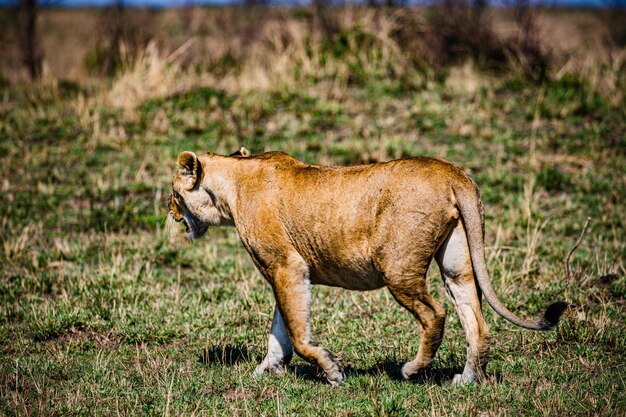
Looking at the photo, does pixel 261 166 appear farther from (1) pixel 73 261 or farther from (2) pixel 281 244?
(1) pixel 73 261

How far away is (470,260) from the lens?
5.58 m

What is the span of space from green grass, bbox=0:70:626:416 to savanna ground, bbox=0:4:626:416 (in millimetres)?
30

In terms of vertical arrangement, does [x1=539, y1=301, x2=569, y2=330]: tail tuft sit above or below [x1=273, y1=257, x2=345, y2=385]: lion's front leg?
above

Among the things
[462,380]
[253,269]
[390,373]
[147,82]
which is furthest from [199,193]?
[147,82]

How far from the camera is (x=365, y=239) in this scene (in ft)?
18.2

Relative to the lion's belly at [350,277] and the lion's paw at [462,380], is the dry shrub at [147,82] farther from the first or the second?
the lion's paw at [462,380]

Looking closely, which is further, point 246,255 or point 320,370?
point 246,255

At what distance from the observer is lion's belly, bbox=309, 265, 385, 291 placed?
5.65m

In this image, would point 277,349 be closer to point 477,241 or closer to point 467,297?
point 467,297

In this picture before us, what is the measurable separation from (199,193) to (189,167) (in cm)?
25

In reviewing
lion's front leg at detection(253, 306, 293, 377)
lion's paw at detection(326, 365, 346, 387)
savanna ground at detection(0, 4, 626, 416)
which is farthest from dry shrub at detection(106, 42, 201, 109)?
lion's paw at detection(326, 365, 346, 387)

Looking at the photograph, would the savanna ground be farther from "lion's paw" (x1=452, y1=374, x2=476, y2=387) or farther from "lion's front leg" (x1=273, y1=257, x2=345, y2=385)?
Result: "lion's front leg" (x1=273, y1=257, x2=345, y2=385)

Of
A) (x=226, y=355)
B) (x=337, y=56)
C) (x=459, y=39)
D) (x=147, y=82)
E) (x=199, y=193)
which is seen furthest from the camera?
(x=459, y=39)

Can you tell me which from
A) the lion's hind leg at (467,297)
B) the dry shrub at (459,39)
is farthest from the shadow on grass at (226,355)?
the dry shrub at (459,39)
